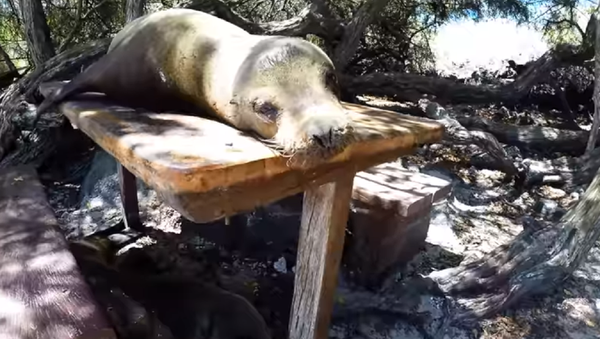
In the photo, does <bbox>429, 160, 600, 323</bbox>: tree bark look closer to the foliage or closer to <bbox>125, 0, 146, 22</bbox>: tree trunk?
<bbox>125, 0, 146, 22</bbox>: tree trunk

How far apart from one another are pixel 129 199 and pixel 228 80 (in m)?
1.33

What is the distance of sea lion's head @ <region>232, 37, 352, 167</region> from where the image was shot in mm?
1188

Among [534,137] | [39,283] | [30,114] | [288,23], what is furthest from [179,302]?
[534,137]

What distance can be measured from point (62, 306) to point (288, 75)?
0.80 m

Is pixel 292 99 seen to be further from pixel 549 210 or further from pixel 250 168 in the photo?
pixel 549 210

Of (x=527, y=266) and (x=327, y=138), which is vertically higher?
(x=327, y=138)

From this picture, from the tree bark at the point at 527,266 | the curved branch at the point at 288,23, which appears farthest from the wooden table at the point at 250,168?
the curved branch at the point at 288,23

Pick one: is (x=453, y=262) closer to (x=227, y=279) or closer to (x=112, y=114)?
(x=227, y=279)

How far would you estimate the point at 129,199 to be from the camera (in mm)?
2596

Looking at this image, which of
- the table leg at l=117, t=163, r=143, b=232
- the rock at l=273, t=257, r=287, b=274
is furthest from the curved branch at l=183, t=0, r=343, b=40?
the rock at l=273, t=257, r=287, b=274

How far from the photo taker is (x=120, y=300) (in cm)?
189

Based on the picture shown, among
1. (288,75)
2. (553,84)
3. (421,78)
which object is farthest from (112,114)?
(553,84)

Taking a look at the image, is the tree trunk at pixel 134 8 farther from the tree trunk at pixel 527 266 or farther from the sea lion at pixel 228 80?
the tree trunk at pixel 527 266

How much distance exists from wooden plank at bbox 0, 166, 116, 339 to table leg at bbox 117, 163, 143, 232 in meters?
0.56
